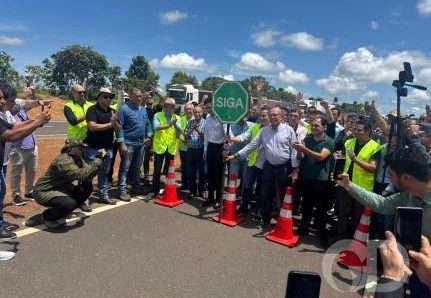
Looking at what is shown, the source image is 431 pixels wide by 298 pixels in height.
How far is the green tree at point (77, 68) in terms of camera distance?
6856 cm

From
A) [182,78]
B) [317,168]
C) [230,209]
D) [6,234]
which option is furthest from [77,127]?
[182,78]

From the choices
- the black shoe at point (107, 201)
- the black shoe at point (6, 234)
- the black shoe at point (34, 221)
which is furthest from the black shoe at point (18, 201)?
the black shoe at point (6, 234)

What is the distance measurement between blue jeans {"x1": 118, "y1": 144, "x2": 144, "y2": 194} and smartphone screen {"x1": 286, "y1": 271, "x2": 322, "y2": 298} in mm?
5876

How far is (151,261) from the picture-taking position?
4434 millimetres

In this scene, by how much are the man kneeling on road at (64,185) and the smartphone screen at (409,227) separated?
466cm

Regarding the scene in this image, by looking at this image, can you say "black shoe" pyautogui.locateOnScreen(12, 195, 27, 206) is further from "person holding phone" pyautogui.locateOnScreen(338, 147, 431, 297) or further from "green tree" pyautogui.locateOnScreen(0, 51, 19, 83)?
"green tree" pyautogui.locateOnScreen(0, 51, 19, 83)

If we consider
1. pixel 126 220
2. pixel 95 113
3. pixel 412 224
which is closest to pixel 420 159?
pixel 412 224

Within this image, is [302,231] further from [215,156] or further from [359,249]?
[215,156]

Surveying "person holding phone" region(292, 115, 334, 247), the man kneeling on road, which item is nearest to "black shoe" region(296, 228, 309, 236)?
"person holding phone" region(292, 115, 334, 247)

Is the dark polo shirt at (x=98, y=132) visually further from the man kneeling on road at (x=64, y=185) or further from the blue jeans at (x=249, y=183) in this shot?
the blue jeans at (x=249, y=183)

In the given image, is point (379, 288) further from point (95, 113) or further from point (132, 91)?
point (132, 91)

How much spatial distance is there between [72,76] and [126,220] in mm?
70800

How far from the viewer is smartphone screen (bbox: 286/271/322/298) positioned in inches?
55.1

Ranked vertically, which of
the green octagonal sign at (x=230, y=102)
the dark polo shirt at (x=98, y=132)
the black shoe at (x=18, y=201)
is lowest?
the black shoe at (x=18, y=201)
